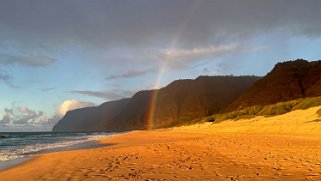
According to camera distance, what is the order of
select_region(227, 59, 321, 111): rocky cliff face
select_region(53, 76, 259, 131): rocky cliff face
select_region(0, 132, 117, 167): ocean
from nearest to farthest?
select_region(0, 132, 117, 167): ocean, select_region(227, 59, 321, 111): rocky cliff face, select_region(53, 76, 259, 131): rocky cliff face

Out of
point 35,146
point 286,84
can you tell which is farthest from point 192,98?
point 35,146

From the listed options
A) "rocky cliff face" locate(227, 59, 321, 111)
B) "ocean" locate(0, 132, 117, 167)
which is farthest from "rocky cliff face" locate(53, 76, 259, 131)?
"ocean" locate(0, 132, 117, 167)

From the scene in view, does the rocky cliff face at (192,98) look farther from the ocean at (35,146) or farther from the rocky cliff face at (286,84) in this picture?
the ocean at (35,146)

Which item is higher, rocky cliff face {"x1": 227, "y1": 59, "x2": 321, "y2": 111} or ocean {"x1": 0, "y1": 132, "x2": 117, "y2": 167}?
rocky cliff face {"x1": 227, "y1": 59, "x2": 321, "y2": 111}

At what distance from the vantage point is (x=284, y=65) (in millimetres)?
93000

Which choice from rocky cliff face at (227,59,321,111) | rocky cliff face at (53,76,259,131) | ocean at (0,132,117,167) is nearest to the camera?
ocean at (0,132,117,167)

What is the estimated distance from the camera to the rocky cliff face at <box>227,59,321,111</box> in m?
77.8

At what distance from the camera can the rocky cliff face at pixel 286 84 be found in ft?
255

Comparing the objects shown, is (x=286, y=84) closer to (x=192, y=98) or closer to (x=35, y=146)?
(x=35, y=146)

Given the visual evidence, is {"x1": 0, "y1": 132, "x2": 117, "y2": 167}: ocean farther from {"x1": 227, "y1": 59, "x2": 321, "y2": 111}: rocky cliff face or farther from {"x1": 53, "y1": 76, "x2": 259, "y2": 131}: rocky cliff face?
{"x1": 53, "y1": 76, "x2": 259, "y2": 131}: rocky cliff face

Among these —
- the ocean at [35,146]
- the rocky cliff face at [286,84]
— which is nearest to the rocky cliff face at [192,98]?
the rocky cliff face at [286,84]

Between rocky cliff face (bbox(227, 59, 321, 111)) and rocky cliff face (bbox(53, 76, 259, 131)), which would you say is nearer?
rocky cliff face (bbox(227, 59, 321, 111))

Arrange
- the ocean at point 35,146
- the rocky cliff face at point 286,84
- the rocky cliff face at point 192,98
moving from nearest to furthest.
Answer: the ocean at point 35,146
the rocky cliff face at point 286,84
the rocky cliff face at point 192,98

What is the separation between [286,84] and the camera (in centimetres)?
8344
